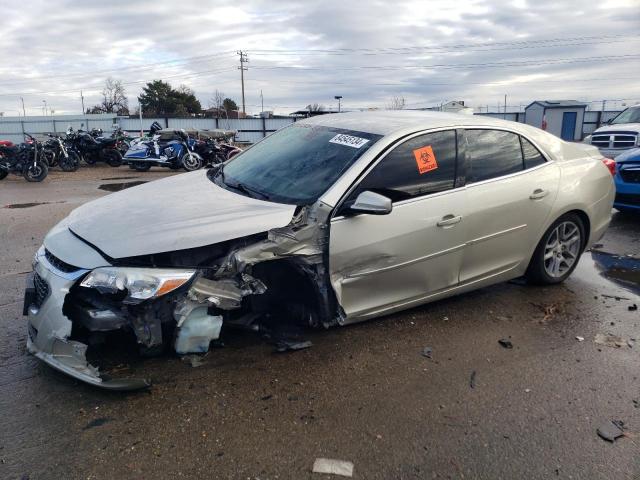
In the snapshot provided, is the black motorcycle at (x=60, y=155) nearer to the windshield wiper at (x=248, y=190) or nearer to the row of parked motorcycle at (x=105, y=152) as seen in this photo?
the row of parked motorcycle at (x=105, y=152)

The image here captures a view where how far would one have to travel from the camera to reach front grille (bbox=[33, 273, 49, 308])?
296 centimetres

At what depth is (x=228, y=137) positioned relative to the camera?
24.3 meters

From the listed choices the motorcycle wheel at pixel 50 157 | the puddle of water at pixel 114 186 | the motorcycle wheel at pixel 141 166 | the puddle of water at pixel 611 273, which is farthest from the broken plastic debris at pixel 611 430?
the motorcycle wheel at pixel 50 157

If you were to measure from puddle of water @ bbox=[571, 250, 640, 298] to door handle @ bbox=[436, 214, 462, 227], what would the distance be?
2145mm

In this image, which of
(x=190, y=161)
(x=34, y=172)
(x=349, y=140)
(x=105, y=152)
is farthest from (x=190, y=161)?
(x=349, y=140)

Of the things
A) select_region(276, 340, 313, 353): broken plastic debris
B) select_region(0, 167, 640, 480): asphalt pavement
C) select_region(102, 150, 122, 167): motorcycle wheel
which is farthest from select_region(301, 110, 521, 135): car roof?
select_region(102, 150, 122, 167): motorcycle wheel

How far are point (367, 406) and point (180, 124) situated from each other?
38817 mm

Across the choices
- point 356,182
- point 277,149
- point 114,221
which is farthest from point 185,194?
point 356,182

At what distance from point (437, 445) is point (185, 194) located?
2.47 meters

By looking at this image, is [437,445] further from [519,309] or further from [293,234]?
[519,309]

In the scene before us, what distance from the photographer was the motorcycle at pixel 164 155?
15.2 meters

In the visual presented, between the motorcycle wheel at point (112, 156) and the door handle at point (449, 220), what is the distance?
1519 cm

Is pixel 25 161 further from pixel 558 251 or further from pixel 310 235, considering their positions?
pixel 558 251

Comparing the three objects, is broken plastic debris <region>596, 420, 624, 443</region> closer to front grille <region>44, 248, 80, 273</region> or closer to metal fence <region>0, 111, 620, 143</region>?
front grille <region>44, 248, 80, 273</region>
